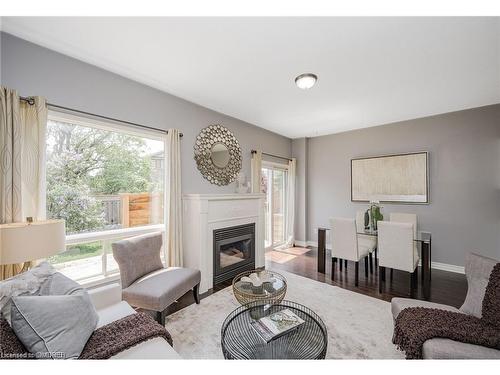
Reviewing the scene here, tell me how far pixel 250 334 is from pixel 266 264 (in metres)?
2.58

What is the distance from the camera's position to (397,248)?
2.80 m

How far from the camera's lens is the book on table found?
147 cm

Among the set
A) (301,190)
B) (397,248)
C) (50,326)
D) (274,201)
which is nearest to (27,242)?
(50,326)

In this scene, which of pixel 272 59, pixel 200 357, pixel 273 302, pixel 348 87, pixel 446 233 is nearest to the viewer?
pixel 200 357

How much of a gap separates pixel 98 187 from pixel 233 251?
6.77ft

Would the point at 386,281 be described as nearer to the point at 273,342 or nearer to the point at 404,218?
the point at 404,218

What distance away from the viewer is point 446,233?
372cm

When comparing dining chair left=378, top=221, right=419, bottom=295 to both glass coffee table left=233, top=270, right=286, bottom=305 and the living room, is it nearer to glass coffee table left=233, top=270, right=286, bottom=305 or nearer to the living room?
the living room

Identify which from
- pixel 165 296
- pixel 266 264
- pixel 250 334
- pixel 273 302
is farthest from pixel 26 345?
pixel 266 264

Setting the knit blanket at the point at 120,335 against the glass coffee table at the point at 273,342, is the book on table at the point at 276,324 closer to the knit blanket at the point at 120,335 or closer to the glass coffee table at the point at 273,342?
the glass coffee table at the point at 273,342

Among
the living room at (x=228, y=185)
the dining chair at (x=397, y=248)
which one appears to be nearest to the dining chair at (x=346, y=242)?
the living room at (x=228, y=185)

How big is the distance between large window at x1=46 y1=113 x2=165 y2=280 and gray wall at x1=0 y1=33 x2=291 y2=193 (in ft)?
0.67
